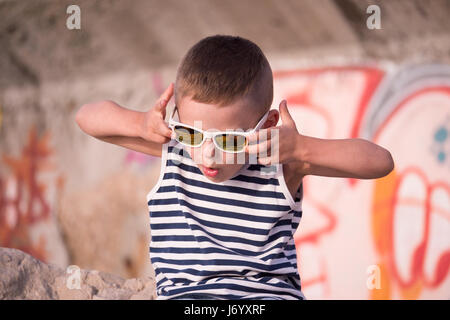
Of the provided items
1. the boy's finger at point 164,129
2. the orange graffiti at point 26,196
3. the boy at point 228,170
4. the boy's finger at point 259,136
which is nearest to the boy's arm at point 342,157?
the boy at point 228,170

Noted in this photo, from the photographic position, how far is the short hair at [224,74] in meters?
1.85

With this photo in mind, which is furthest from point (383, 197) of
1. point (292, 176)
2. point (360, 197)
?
point (292, 176)

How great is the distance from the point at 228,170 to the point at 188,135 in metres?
0.19

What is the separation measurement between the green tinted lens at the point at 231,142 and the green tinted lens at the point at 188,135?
0.06 metres

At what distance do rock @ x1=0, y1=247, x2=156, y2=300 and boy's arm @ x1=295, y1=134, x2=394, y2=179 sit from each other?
3.11 ft

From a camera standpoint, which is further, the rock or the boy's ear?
the rock

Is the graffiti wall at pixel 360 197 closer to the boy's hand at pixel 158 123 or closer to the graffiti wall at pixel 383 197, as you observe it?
the graffiti wall at pixel 383 197

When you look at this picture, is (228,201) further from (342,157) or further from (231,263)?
(342,157)

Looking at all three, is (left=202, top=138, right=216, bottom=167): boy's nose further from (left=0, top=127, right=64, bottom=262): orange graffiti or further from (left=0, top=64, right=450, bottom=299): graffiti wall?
(left=0, top=127, right=64, bottom=262): orange graffiti

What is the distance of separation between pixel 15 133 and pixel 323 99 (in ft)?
12.0

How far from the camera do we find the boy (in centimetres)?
185

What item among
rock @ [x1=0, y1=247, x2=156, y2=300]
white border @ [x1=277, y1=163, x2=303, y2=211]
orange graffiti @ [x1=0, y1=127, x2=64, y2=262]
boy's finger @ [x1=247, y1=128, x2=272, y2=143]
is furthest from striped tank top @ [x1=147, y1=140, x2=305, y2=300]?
orange graffiti @ [x1=0, y1=127, x2=64, y2=262]
